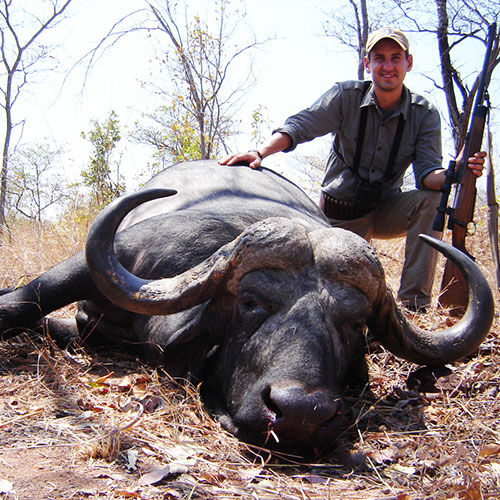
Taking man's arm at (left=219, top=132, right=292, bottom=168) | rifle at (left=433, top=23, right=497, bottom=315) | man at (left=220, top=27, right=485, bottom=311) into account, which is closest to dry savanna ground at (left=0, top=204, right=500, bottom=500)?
rifle at (left=433, top=23, right=497, bottom=315)

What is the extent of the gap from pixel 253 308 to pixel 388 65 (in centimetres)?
379

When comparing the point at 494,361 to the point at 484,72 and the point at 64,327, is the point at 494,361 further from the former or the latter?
the point at 64,327

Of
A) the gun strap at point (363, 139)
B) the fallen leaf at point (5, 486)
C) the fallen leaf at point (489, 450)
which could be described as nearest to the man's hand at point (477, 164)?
the gun strap at point (363, 139)

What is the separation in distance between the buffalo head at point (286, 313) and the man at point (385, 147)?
2268mm

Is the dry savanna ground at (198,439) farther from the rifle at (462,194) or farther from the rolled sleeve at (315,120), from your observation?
the rolled sleeve at (315,120)

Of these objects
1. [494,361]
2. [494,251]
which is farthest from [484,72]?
[494,361]

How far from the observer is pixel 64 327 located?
3875 mm

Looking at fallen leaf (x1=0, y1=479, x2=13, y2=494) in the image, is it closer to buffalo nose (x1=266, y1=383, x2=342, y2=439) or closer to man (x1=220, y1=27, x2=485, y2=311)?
buffalo nose (x1=266, y1=383, x2=342, y2=439)

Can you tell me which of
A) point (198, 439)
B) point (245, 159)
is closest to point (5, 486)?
point (198, 439)

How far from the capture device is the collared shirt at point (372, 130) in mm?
5504

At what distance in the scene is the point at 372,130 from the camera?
570 centimetres

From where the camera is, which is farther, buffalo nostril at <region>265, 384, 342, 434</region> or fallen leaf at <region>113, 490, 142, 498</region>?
buffalo nostril at <region>265, 384, 342, 434</region>

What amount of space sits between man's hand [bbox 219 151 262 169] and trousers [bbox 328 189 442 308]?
151 centimetres

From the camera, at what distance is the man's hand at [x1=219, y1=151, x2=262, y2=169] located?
4996mm
